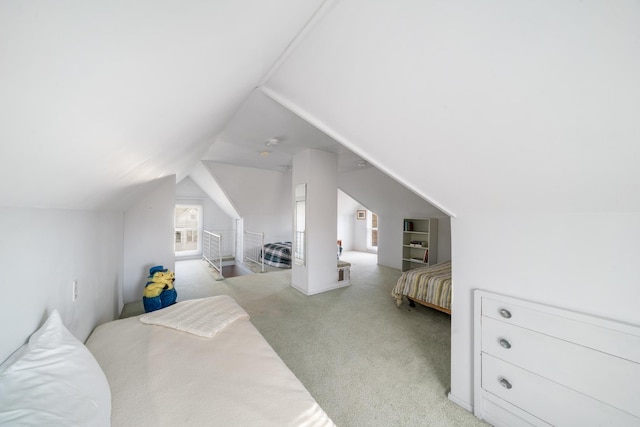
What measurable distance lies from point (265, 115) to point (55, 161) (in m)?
1.93

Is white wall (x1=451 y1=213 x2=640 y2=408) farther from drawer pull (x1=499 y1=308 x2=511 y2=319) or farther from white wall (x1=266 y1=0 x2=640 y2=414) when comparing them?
drawer pull (x1=499 y1=308 x2=511 y2=319)

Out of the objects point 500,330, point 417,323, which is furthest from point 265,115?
point 417,323

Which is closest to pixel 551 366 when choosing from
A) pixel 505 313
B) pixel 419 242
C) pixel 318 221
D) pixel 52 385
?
pixel 505 313

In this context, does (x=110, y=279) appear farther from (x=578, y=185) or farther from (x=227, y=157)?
(x=578, y=185)

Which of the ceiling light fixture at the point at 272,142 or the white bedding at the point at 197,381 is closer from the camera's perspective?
the white bedding at the point at 197,381

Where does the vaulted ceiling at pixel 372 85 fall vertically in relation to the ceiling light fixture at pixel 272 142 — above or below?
below

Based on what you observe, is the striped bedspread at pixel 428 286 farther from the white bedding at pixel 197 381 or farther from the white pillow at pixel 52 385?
the white pillow at pixel 52 385

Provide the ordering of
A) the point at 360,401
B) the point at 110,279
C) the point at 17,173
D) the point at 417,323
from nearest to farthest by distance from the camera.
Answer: the point at 17,173 → the point at 360,401 → the point at 110,279 → the point at 417,323

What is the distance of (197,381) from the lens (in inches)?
40.0

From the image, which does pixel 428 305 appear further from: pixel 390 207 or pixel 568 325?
pixel 390 207

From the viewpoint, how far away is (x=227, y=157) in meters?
4.23

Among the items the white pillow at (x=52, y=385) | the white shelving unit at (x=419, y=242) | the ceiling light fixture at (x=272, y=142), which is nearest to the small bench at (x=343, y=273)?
the white shelving unit at (x=419, y=242)

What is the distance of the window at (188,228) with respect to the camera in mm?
6207

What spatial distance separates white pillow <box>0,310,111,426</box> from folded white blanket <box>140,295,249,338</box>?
0.53 metres
